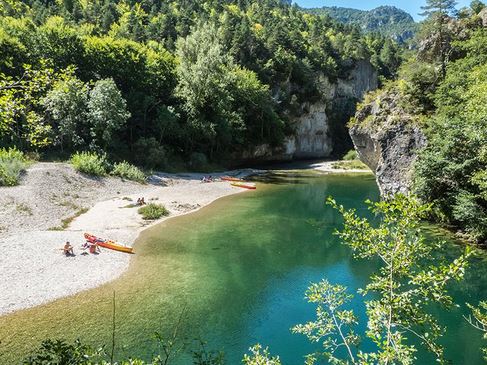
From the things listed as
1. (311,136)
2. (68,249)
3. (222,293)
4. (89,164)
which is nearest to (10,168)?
(89,164)

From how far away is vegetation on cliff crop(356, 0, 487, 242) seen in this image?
25453 mm

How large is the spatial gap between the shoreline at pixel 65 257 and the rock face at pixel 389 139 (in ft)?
59.6

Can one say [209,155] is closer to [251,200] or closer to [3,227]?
[251,200]

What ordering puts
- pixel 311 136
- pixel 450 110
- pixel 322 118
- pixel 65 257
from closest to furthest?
pixel 65 257
pixel 450 110
pixel 311 136
pixel 322 118

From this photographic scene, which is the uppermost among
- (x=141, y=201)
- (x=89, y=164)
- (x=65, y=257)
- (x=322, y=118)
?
(x=322, y=118)

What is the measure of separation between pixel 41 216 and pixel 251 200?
21088 millimetres

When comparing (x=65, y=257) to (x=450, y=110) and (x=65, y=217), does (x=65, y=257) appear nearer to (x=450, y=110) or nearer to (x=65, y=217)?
(x=65, y=217)

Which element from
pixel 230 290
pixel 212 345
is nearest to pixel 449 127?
pixel 230 290

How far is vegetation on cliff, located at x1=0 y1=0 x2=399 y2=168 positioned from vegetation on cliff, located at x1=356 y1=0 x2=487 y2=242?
26.3 metres

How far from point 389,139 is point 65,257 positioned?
28778 mm

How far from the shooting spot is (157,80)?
59.9 meters

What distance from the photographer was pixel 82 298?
59.9 ft

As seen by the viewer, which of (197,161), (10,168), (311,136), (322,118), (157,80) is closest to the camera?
(10,168)

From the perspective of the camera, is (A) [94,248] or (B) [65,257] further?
(A) [94,248]
